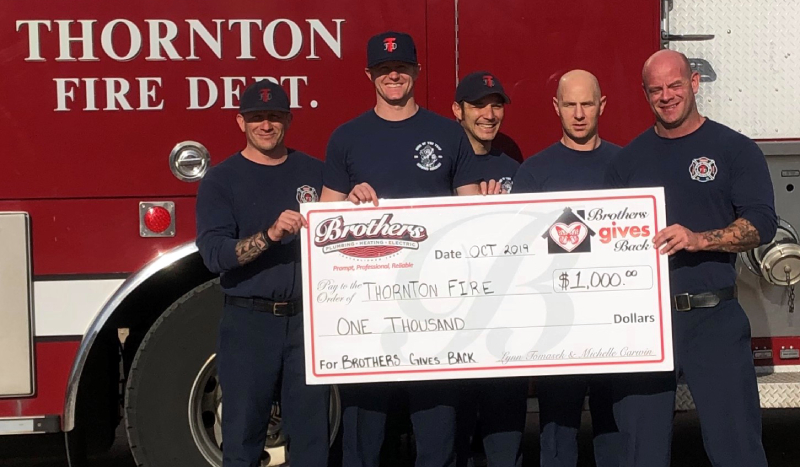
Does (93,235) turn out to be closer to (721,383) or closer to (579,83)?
(579,83)

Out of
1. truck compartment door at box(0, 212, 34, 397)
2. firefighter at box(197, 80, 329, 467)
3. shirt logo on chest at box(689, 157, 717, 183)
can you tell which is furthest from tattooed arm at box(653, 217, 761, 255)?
truck compartment door at box(0, 212, 34, 397)

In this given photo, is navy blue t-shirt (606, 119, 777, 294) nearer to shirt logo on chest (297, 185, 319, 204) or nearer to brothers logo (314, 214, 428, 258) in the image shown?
brothers logo (314, 214, 428, 258)

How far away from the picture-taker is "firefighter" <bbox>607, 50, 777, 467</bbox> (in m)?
4.00

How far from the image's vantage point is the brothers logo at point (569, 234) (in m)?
4.25

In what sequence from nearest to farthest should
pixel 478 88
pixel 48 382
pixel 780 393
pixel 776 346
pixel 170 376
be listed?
pixel 478 88 → pixel 48 382 → pixel 170 376 → pixel 780 393 → pixel 776 346

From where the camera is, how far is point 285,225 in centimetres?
412

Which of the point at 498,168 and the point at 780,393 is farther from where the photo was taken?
the point at 780,393

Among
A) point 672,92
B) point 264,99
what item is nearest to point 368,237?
point 264,99

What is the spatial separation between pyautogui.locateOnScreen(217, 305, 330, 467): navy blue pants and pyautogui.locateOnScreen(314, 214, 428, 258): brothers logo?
0.37 meters

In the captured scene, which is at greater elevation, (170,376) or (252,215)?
(252,215)

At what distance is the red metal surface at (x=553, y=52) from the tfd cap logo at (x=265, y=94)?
103 centimetres

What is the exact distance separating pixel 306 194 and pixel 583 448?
295cm

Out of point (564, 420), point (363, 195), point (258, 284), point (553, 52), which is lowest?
point (564, 420)

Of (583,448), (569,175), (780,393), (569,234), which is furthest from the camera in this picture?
(583,448)
